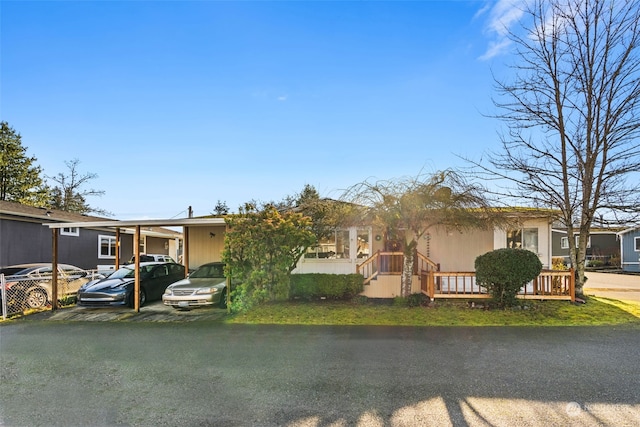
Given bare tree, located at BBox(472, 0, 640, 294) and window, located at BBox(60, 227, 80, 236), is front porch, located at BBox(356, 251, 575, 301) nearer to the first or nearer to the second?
bare tree, located at BBox(472, 0, 640, 294)

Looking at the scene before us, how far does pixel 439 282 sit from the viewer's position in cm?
1087

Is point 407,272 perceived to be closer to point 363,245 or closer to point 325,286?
point 325,286

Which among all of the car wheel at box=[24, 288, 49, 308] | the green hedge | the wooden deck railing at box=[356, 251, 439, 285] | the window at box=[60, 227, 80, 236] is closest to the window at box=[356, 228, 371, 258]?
the wooden deck railing at box=[356, 251, 439, 285]

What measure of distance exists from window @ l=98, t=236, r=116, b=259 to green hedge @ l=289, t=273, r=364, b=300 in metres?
15.7

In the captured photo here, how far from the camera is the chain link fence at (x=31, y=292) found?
415 inches

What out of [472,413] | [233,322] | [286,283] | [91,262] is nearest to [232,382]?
[472,413]

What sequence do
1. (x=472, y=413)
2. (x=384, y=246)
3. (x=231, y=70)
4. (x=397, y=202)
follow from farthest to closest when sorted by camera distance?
(x=384, y=246) < (x=231, y=70) < (x=397, y=202) < (x=472, y=413)

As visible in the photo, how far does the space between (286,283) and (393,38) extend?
785 cm

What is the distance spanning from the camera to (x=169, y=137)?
46.8 feet

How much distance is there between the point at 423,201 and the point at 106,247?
20079mm

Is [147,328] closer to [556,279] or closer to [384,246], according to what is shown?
[384,246]

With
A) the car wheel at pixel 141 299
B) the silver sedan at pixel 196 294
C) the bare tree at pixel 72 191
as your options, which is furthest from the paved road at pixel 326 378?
the bare tree at pixel 72 191

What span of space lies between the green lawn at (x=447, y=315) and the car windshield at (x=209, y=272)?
2.44 metres

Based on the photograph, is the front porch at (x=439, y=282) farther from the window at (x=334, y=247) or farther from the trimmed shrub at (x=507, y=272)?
the window at (x=334, y=247)
